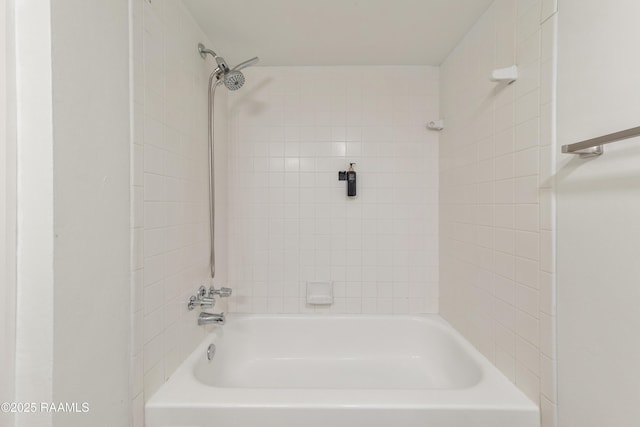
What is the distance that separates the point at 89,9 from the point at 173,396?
1222mm

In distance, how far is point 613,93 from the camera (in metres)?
0.70

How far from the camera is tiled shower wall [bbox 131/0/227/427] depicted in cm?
95

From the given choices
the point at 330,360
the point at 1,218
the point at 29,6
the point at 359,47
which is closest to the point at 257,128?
the point at 359,47

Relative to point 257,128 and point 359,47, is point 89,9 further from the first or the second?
point 359,47

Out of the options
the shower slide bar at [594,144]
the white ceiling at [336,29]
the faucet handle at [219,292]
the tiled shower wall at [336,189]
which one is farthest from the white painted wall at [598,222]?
the faucet handle at [219,292]

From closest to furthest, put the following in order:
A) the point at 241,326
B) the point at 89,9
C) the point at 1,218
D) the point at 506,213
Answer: the point at 1,218, the point at 89,9, the point at 506,213, the point at 241,326

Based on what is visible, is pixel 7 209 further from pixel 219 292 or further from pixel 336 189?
pixel 336 189

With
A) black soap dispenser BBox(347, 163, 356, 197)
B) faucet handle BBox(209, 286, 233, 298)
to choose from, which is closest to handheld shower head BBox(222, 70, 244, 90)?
black soap dispenser BBox(347, 163, 356, 197)

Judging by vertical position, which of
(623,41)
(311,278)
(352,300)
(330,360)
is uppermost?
(623,41)

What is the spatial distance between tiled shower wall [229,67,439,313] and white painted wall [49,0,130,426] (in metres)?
0.98

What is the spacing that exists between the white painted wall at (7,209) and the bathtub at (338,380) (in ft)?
1.52

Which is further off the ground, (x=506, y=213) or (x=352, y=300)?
(x=506, y=213)

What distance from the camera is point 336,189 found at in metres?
1.86

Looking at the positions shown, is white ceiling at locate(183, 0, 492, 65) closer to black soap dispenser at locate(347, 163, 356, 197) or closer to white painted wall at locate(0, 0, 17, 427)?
black soap dispenser at locate(347, 163, 356, 197)
